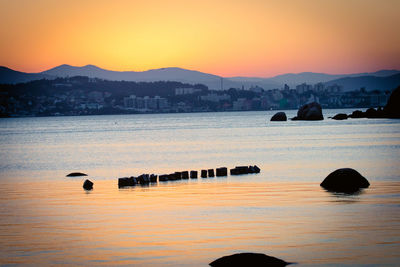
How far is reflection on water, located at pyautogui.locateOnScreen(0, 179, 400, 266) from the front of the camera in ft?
43.7

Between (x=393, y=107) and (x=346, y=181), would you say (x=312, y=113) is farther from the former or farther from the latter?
(x=346, y=181)

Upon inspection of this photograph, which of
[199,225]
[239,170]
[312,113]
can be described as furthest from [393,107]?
[199,225]

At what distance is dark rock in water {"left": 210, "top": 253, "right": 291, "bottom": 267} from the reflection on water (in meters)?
0.75

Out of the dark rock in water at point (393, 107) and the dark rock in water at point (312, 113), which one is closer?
the dark rock in water at point (393, 107)

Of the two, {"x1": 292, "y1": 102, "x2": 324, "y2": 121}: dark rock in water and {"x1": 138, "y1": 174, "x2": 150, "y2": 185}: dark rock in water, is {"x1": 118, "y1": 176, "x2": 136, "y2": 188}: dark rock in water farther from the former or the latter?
{"x1": 292, "y1": 102, "x2": 324, "y2": 121}: dark rock in water

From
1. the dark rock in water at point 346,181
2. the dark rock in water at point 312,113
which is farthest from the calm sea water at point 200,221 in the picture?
the dark rock in water at point 312,113

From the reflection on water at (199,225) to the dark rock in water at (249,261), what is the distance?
2.46 ft

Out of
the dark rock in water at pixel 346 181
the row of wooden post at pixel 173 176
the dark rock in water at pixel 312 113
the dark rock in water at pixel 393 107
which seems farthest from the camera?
the dark rock in water at pixel 312 113

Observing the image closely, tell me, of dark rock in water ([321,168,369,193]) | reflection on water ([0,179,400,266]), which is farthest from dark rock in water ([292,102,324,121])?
dark rock in water ([321,168,369,193])

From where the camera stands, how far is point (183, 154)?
51.1 metres

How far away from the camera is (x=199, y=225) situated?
54.9 feet

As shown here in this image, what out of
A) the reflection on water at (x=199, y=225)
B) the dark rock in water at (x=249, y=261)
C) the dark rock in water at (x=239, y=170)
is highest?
the dark rock in water at (x=249, y=261)

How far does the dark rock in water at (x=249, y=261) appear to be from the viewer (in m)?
11.8

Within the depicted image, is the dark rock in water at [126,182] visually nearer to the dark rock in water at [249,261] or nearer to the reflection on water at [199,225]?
the reflection on water at [199,225]
